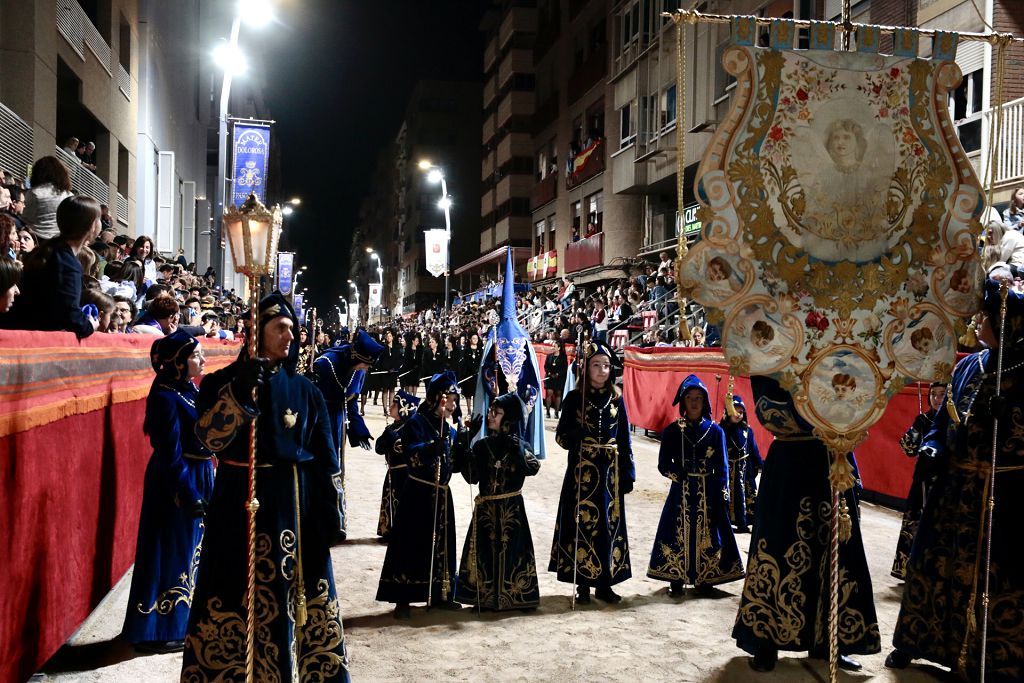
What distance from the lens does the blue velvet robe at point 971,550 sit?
518 centimetres

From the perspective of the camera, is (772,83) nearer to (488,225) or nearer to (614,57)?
(614,57)

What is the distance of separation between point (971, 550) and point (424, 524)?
12.8 ft

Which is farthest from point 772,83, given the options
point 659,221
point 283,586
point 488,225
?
point 488,225

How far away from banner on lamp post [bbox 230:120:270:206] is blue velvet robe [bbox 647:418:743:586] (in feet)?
47.3

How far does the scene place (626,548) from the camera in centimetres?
751

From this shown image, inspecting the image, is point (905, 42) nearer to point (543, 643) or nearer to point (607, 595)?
point (543, 643)

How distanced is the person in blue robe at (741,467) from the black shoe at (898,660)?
3.11 m

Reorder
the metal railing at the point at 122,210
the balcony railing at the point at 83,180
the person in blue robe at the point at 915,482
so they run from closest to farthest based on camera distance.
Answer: the person in blue robe at the point at 915,482 < the balcony railing at the point at 83,180 < the metal railing at the point at 122,210

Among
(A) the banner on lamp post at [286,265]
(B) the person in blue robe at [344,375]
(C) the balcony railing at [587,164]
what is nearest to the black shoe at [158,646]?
(B) the person in blue robe at [344,375]

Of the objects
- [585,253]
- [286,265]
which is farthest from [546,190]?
[286,265]

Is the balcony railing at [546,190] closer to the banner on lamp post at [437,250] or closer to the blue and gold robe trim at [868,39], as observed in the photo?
the banner on lamp post at [437,250]

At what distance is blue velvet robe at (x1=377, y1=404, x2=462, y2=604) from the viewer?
6.96 metres

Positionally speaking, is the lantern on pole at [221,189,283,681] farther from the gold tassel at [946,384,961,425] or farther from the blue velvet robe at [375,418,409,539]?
the gold tassel at [946,384,961,425]

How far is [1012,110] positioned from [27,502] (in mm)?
15490
